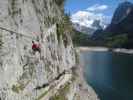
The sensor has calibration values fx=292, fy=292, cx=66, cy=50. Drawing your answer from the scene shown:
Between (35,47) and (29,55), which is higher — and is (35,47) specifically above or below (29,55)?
above

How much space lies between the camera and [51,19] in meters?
28.4

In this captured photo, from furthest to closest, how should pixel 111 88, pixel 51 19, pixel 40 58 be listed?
pixel 111 88
pixel 51 19
pixel 40 58

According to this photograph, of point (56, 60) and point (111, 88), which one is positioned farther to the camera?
point (111, 88)

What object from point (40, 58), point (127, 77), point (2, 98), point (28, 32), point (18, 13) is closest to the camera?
point (2, 98)

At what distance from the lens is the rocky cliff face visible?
16281 millimetres

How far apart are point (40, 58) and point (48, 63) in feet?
9.00

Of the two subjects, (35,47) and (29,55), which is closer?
(29,55)

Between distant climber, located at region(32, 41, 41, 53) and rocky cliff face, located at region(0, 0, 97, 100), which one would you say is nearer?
rocky cliff face, located at region(0, 0, 97, 100)

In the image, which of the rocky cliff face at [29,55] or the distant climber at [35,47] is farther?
the distant climber at [35,47]

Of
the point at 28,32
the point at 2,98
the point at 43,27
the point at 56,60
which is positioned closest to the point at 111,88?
the point at 56,60

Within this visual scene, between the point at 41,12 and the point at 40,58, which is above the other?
the point at 41,12

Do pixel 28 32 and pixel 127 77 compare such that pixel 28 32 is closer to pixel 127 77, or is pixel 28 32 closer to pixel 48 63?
pixel 48 63

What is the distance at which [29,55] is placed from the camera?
19.9 m

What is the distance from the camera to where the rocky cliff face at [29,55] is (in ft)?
53.4
